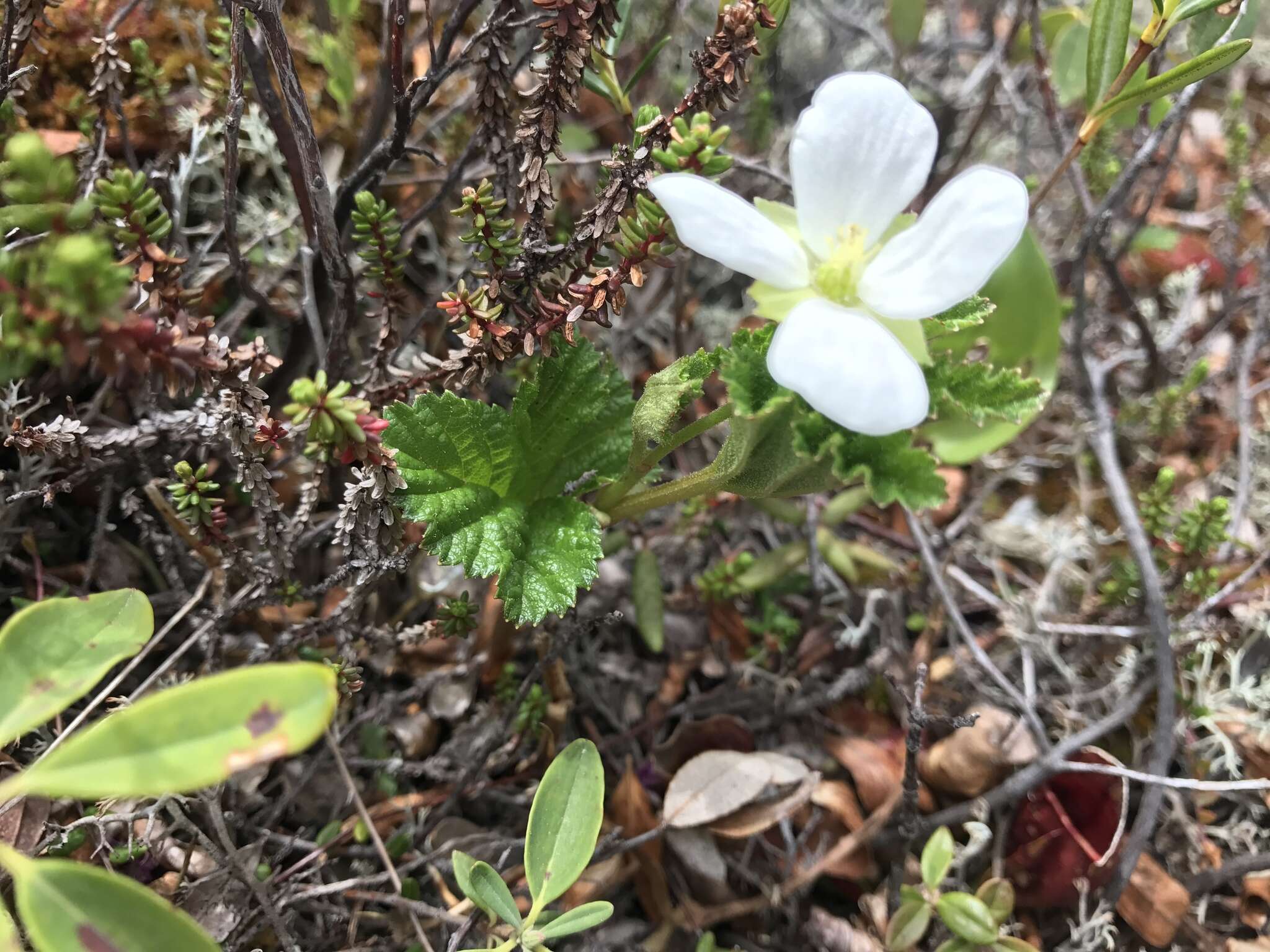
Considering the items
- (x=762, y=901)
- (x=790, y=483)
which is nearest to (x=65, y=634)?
(x=790, y=483)

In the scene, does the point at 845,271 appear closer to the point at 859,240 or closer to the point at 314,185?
the point at 859,240

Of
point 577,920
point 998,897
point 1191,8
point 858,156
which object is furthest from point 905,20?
point 577,920

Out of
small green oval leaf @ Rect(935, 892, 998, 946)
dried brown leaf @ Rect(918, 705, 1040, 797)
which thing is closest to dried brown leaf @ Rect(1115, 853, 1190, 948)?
dried brown leaf @ Rect(918, 705, 1040, 797)

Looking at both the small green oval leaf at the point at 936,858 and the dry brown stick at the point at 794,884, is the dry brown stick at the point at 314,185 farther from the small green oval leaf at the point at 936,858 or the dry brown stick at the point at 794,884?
the small green oval leaf at the point at 936,858

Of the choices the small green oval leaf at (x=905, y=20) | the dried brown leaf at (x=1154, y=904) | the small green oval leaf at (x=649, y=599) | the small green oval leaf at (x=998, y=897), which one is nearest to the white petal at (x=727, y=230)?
the small green oval leaf at (x=649, y=599)

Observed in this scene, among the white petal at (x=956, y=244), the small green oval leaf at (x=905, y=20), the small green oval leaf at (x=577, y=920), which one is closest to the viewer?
the white petal at (x=956, y=244)

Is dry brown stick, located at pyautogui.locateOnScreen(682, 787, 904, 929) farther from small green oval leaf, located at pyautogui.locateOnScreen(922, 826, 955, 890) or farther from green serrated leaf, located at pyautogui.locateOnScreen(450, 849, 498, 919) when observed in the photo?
green serrated leaf, located at pyautogui.locateOnScreen(450, 849, 498, 919)

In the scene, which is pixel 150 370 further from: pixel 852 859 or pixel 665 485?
pixel 852 859
